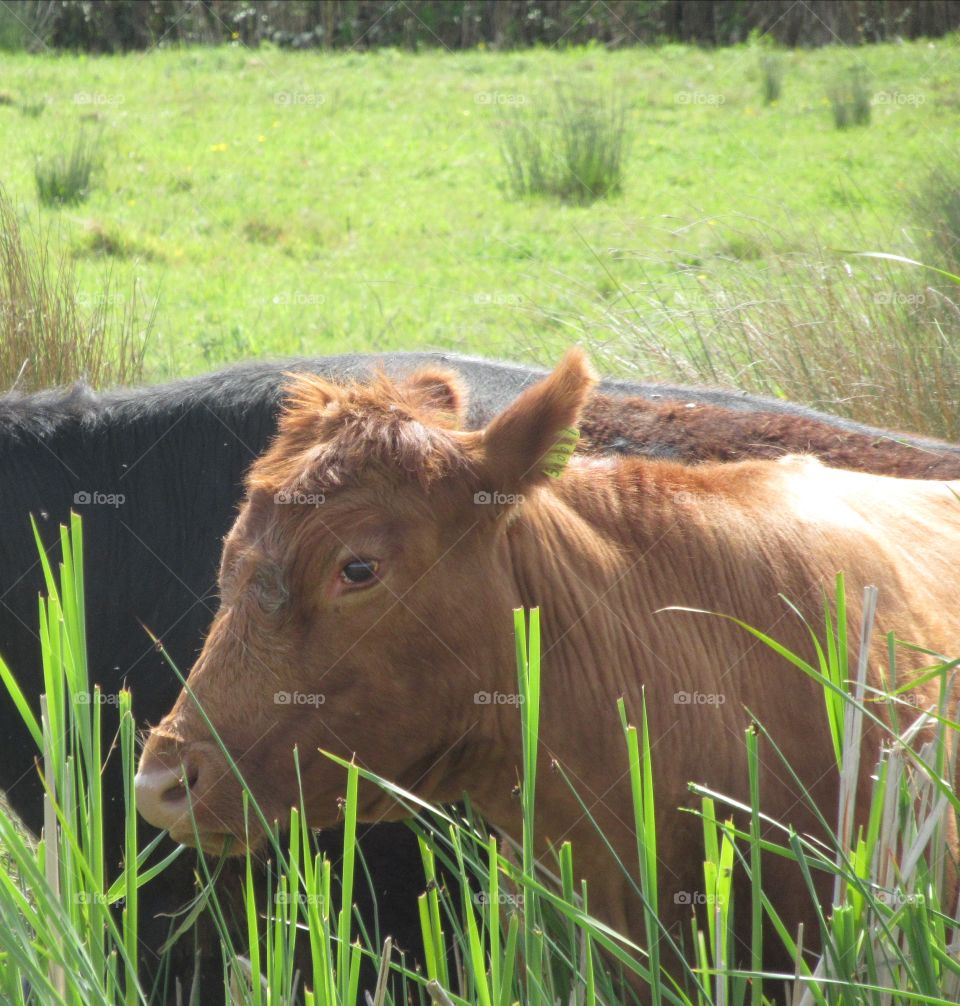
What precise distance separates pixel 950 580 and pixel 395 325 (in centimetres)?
566

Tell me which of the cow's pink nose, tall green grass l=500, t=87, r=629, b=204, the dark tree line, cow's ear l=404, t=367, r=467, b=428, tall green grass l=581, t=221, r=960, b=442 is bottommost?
the cow's pink nose

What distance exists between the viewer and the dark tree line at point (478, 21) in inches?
730

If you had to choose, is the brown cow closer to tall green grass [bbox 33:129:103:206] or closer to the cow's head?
the cow's head

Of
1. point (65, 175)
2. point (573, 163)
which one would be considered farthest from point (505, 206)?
point (65, 175)

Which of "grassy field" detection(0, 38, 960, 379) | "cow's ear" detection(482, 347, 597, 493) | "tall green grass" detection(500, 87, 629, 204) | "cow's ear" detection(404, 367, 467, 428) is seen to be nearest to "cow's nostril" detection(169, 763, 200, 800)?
"cow's ear" detection(482, 347, 597, 493)

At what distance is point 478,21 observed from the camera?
2033 centimetres

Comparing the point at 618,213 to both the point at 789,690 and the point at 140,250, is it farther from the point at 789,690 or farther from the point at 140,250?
the point at 789,690

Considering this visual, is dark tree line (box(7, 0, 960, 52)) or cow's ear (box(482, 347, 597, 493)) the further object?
dark tree line (box(7, 0, 960, 52))

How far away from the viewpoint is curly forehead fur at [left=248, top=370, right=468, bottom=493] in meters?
2.13

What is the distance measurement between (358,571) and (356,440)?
23 cm

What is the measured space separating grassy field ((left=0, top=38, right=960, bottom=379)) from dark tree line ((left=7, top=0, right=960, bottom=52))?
1961 millimetres

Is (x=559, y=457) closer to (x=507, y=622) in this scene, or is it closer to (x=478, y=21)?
(x=507, y=622)

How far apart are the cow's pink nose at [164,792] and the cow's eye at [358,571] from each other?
15.7 inches

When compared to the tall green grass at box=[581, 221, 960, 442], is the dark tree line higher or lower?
higher
